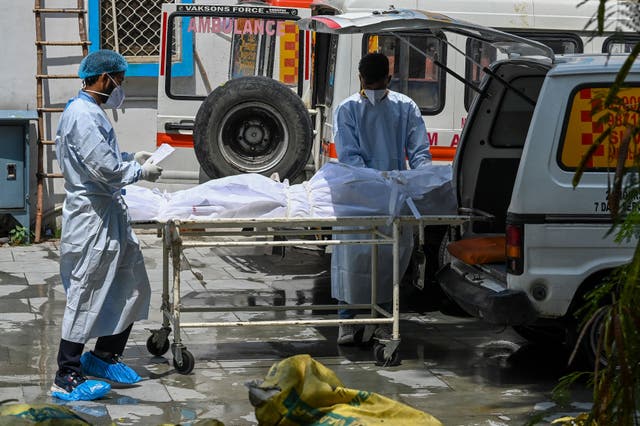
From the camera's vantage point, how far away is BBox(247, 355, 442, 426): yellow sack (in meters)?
3.68

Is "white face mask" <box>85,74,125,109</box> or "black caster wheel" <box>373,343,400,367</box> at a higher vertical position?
"white face mask" <box>85,74,125,109</box>

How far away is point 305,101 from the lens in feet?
32.7

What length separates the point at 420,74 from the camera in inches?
350

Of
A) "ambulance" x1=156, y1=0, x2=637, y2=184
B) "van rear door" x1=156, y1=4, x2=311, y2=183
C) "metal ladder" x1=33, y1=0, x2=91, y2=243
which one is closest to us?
"ambulance" x1=156, y1=0, x2=637, y2=184

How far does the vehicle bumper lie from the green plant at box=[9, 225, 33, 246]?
6.20 meters

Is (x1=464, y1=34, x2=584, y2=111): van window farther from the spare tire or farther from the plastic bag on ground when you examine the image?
the plastic bag on ground

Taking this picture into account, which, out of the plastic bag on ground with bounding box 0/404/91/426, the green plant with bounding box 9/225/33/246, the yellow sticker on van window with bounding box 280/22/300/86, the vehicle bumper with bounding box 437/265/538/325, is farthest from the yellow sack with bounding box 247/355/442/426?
the green plant with bounding box 9/225/33/246

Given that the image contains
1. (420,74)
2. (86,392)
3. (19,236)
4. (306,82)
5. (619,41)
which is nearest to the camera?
(619,41)

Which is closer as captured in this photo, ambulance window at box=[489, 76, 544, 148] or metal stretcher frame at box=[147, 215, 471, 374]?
metal stretcher frame at box=[147, 215, 471, 374]

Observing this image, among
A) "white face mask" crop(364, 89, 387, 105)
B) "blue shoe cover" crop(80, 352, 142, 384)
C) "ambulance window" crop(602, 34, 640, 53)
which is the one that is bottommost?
"blue shoe cover" crop(80, 352, 142, 384)

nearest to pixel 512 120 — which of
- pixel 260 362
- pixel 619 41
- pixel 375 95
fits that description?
pixel 375 95

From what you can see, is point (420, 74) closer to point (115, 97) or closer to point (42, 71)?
point (115, 97)

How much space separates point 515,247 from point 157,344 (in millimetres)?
2376

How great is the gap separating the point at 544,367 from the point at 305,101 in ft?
13.8
